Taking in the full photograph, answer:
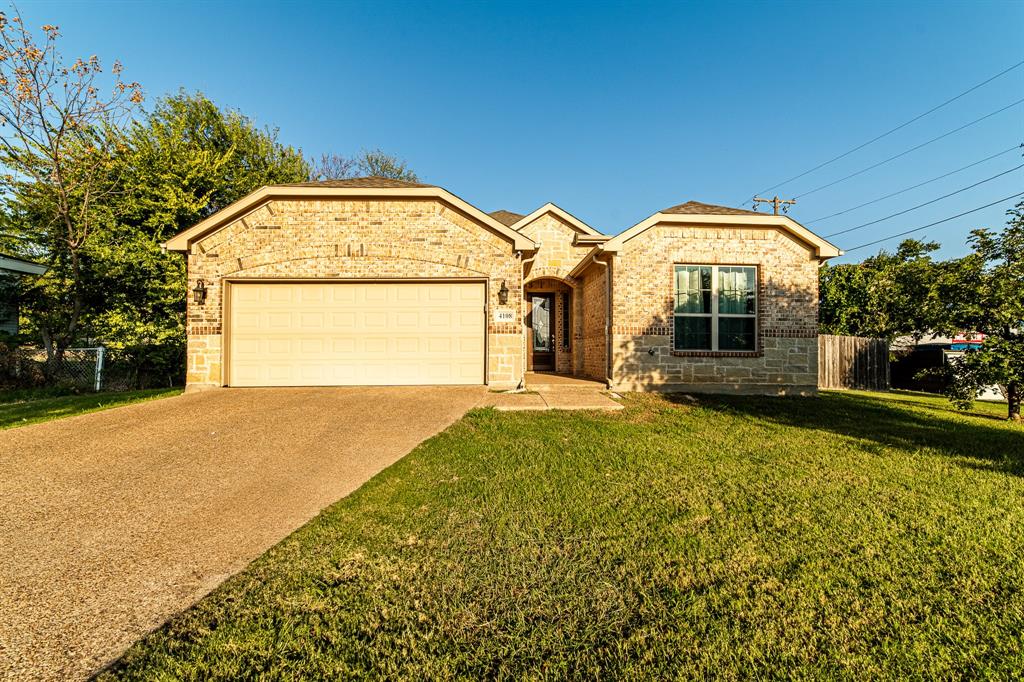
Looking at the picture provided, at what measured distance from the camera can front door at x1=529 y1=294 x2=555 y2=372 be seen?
13.9m

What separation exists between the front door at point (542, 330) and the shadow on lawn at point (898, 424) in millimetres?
5536

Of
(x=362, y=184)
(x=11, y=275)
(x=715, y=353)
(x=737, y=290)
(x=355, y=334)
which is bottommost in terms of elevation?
(x=715, y=353)

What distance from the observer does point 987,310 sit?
23.9ft

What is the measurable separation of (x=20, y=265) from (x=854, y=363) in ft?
94.8

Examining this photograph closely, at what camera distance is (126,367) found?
1284 centimetres

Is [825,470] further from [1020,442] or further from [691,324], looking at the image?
[691,324]

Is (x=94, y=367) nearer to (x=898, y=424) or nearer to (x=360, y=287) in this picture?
(x=360, y=287)

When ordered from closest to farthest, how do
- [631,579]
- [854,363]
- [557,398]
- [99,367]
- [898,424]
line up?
1. [631,579]
2. [898,424]
3. [557,398]
4. [99,367]
5. [854,363]

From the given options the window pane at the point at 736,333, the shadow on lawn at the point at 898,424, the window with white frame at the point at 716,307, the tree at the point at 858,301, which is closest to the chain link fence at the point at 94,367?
the window with white frame at the point at 716,307

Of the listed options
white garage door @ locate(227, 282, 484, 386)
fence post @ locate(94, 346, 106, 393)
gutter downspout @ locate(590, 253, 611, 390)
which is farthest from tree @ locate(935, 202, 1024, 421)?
fence post @ locate(94, 346, 106, 393)

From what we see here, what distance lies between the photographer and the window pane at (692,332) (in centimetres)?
979

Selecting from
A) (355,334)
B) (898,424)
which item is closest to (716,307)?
(898,424)

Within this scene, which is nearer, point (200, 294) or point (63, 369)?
point (200, 294)

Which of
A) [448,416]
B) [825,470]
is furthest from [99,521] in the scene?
[825,470]
